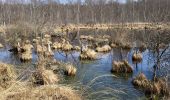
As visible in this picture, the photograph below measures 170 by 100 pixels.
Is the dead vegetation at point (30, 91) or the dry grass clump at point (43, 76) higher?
the dead vegetation at point (30, 91)

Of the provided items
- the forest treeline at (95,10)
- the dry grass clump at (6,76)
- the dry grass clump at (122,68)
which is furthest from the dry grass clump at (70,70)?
the forest treeline at (95,10)

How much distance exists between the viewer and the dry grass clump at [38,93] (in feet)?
19.5

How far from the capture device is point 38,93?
6184 millimetres

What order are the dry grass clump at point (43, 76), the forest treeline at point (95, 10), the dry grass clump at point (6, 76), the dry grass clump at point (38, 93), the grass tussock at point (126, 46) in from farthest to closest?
the forest treeline at point (95, 10)
the grass tussock at point (126, 46)
the dry grass clump at point (43, 76)
the dry grass clump at point (6, 76)
the dry grass clump at point (38, 93)

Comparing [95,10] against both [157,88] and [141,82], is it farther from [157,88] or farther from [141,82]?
[157,88]

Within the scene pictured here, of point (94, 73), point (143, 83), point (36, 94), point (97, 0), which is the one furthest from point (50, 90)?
point (97, 0)

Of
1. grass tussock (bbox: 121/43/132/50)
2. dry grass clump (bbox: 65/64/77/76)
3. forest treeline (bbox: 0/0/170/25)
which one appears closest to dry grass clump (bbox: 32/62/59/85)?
dry grass clump (bbox: 65/64/77/76)

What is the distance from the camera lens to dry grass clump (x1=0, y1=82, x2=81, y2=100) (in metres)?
5.94

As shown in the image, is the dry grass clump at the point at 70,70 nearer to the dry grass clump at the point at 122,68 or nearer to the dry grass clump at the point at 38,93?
the dry grass clump at the point at 122,68

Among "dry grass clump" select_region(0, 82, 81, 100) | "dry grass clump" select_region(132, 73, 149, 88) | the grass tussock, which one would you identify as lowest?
"dry grass clump" select_region(132, 73, 149, 88)

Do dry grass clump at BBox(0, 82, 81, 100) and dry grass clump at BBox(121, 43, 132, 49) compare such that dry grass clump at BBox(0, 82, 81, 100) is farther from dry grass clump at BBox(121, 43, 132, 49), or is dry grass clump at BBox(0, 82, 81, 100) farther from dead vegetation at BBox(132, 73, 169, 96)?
dry grass clump at BBox(121, 43, 132, 49)

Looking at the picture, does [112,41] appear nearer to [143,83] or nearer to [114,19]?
[143,83]

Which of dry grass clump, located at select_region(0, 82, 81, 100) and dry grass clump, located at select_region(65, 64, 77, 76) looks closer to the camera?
dry grass clump, located at select_region(0, 82, 81, 100)

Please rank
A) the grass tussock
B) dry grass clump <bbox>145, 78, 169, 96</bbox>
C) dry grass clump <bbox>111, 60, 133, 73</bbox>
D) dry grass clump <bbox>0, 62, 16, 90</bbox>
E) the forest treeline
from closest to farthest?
dry grass clump <bbox>0, 62, 16, 90</bbox>
dry grass clump <bbox>145, 78, 169, 96</bbox>
dry grass clump <bbox>111, 60, 133, 73</bbox>
the grass tussock
the forest treeline
